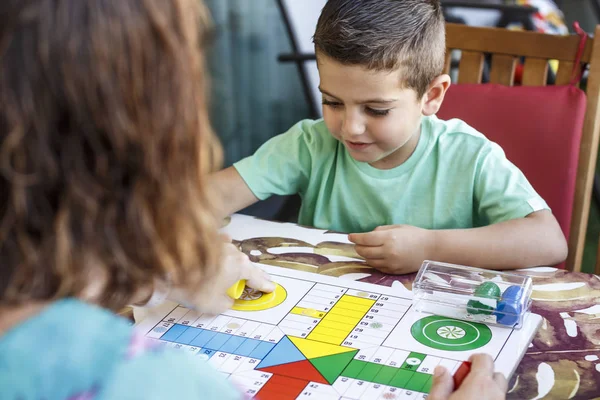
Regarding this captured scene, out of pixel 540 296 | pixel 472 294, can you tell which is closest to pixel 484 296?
pixel 472 294

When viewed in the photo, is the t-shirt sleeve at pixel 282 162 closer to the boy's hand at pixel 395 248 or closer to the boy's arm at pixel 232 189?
the boy's arm at pixel 232 189

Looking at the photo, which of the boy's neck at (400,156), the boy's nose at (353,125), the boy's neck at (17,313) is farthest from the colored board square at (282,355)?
the boy's neck at (400,156)

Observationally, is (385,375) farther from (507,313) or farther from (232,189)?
(232,189)

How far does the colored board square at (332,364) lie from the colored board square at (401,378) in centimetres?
6

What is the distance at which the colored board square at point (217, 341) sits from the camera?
0.88 metres

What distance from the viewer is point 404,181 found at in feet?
4.42

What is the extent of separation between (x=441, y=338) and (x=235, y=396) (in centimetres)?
41

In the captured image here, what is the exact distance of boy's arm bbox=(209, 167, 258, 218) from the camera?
53.3 inches

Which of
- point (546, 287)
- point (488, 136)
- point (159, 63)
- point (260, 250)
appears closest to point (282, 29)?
point (488, 136)

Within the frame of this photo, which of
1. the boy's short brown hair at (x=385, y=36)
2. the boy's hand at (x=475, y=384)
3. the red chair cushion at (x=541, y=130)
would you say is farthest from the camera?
the red chair cushion at (x=541, y=130)

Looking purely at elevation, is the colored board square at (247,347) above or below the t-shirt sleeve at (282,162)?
below

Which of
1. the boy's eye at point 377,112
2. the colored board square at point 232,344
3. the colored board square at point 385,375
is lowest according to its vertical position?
the colored board square at point 232,344

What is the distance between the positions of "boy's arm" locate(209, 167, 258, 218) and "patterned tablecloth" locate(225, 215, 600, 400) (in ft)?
0.16

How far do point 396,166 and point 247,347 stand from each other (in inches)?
23.2
